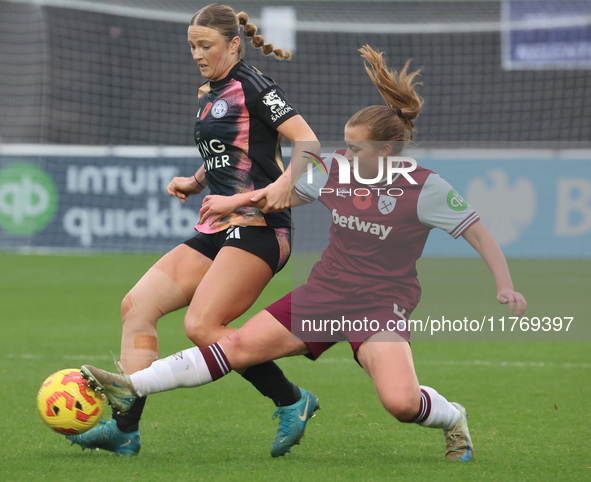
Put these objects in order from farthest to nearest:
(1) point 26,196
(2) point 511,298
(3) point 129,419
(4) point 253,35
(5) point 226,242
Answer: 1. (1) point 26,196
2. (4) point 253,35
3. (5) point 226,242
4. (3) point 129,419
5. (2) point 511,298

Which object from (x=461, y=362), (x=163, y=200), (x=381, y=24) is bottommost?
(x=461, y=362)

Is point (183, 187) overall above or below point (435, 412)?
above

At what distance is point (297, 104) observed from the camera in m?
19.8

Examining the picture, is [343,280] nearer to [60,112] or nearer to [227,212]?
[227,212]

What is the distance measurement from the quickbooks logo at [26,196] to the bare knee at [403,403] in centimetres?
1151

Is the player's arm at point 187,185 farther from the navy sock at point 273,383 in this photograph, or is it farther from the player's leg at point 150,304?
A: the navy sock at point 273,383

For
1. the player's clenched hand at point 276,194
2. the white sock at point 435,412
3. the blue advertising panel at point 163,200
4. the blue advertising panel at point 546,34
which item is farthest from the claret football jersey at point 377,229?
the blue advertising panel at point 546,34

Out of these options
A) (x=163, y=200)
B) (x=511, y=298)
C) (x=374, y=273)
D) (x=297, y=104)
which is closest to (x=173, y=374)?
(x=374, y=273)

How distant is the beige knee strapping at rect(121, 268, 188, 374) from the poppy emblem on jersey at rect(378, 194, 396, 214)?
984mm

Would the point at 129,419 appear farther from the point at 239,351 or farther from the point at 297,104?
the point at 297,104

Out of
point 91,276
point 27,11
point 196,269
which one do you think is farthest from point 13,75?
point 196,269

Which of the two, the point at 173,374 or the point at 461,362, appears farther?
the point at 461,362

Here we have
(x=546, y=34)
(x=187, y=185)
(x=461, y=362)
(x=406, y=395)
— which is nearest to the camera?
(x=406, y=395)

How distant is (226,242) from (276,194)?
398mm
